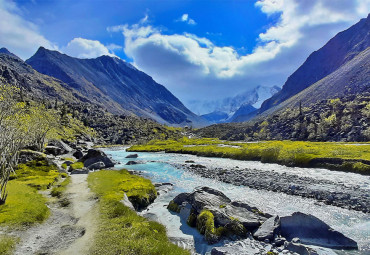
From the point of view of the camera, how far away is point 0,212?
61.4 feet

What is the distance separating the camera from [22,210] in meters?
19.5

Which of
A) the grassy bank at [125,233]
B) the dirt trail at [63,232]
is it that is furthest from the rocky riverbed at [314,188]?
the dirt trail at [63,232]

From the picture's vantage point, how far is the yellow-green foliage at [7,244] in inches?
526

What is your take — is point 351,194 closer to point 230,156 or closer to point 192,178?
point 192,178

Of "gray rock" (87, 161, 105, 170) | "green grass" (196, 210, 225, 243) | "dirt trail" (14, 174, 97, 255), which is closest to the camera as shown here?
"dirt trail" (14, 174, 97, 255)

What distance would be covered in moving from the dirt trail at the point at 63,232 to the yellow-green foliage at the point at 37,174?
823cm

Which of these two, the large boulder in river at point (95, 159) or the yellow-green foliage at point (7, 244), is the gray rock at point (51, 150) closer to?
the large boulder in river at point (95, 159)

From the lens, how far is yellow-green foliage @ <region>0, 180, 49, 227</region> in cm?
1777

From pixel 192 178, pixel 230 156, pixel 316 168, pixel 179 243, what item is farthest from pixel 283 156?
pixel 179 243

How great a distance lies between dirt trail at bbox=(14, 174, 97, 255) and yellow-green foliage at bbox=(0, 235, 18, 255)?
0.33 m

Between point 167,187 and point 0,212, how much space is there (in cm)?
2069

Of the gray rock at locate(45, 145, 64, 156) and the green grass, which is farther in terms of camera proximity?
the gray rock at locate(45, 145, 64, 156)

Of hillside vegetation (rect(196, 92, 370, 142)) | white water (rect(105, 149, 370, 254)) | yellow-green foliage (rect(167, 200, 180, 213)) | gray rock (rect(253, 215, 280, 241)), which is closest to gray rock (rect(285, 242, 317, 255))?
gray rock (rect(253, 215, 280, 241))

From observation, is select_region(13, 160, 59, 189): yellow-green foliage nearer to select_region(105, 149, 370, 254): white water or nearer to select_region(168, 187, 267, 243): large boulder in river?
select_region(105, 149, 370, 254): white water
